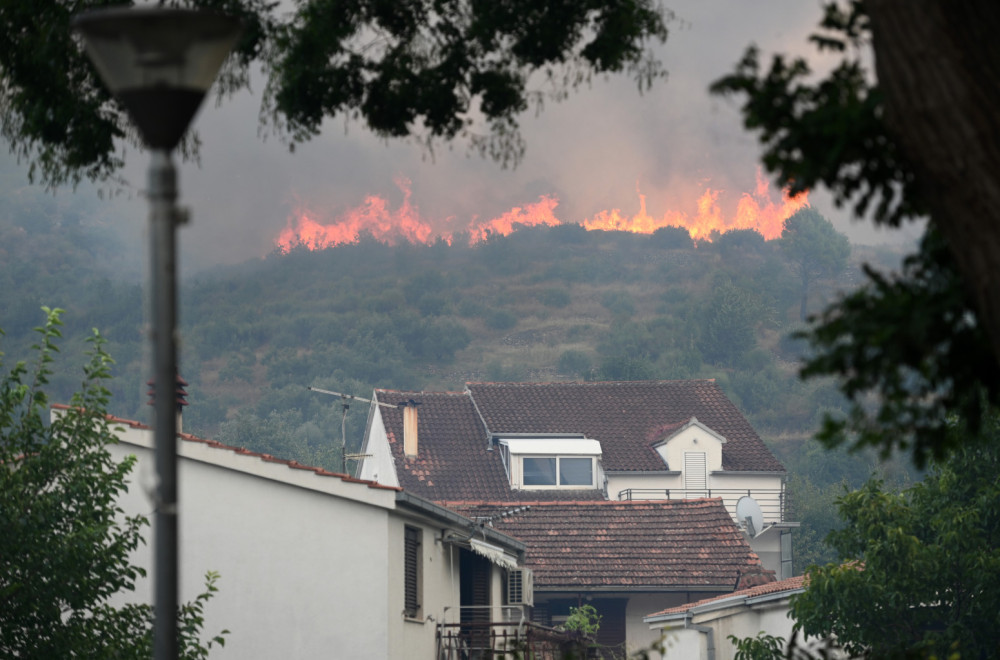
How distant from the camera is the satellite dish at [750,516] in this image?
49594mm

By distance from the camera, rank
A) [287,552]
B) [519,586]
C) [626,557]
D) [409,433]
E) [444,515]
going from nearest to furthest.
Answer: [287,552] → [444,515] → [519,586] → [626,557] → [409,433]

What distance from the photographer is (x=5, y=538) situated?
45.6ft

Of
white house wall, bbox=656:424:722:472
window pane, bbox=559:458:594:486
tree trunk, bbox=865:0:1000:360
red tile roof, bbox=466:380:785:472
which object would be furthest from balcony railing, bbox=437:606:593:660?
white house wall, bbox=656:424:722:472

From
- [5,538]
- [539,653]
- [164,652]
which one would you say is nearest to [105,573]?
[5,538]

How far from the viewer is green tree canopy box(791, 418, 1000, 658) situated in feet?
61.8

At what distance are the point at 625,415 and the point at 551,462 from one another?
6.99 m

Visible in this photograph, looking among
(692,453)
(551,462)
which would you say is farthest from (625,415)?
(551,462)

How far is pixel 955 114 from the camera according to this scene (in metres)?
5.38

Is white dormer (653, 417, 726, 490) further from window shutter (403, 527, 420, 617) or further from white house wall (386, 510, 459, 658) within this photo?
window shutter (403, 527, 420, 617)

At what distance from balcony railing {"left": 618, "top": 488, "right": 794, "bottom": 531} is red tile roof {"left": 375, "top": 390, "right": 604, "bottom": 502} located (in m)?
3.10

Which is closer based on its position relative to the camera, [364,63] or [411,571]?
[364,63]

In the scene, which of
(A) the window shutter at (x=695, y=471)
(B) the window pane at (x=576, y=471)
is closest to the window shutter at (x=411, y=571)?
(B) the window pane at (x=576, y=471)

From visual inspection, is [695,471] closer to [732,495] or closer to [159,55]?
[732,495]

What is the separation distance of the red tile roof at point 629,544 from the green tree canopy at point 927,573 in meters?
17.4
